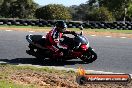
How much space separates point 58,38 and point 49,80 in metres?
3.53

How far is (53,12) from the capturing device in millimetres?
38438

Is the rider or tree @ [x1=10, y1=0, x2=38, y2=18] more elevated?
the rider

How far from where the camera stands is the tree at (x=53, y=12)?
126 ft

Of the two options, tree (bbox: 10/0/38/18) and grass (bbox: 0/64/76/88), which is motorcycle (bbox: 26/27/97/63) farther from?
tree (bbox: 10/0/38/18)

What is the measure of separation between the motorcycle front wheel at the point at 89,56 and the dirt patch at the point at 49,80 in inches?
102

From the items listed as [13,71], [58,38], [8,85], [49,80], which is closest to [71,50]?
[58,38]

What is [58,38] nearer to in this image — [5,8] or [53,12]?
[53,12]

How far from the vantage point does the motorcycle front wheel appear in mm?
12406

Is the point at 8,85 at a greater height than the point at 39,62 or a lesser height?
greater

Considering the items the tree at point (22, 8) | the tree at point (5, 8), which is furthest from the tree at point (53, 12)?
the tree at point (5, 8)

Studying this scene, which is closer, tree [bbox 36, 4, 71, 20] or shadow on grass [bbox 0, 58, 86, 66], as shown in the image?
shadow on grass [bbox 0, 58, 86, 66]

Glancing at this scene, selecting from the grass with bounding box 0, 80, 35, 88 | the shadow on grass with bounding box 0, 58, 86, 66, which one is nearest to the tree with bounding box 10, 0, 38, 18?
the shadow on grass with bounding box 0, 58, 86, 66

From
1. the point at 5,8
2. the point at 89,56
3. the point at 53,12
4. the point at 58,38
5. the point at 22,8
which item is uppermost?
the point at 58,38

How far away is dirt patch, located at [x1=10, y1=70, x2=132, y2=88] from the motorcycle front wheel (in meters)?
2.60
